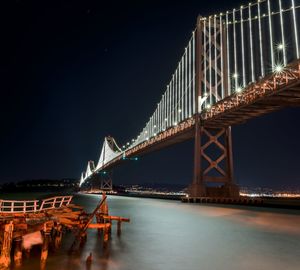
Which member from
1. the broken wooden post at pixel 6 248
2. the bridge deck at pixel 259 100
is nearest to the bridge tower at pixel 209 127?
the bridge deck at pixel 259 100

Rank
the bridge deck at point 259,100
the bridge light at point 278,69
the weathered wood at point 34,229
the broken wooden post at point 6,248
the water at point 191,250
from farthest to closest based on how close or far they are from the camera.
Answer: the bridge light at point 278,69 → the bridge deck at point 259,100 → the weathered wood at point 34,229 → the water at point 191,250 → the broken wooden post at point 6,248

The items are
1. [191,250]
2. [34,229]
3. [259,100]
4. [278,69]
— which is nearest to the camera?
[34,229]

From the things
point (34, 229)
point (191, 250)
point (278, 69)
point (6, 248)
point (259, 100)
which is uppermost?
point (278, 69)

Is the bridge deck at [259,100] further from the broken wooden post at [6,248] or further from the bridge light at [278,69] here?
the broken wooden post at [6,248]

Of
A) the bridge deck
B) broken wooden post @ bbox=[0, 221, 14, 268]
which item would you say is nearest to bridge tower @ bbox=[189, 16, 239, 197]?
the bridge deck

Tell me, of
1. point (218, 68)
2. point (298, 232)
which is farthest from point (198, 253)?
point (218, 68)

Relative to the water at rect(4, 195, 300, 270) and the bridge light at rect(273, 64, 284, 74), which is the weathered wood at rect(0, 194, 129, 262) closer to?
the water at rect(4, 195, 300, 270)

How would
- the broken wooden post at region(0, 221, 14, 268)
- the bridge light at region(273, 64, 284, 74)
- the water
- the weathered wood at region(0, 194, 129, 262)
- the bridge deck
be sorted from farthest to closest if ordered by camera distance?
the bridge light at region(273, 64, 284, 74)
the bridge deck
the weathered wood at region(0, 194, 129, 262)
the water
the broken wooden post at region(0, 221, 14, 268)

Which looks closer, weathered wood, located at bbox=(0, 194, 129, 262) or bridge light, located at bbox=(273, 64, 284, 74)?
weathered wood, located at bbox=(0, 194, 129, 262)

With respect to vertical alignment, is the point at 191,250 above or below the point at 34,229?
below

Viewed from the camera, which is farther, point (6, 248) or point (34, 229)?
point (34, 229)

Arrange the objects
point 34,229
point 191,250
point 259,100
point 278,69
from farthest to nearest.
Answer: point 259,100 → point 278,69 → point 191,250 → point 34,229

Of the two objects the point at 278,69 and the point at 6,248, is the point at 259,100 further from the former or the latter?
the point at 6,248

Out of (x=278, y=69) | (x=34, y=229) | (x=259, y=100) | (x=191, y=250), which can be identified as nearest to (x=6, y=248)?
(x=34, y=229)
